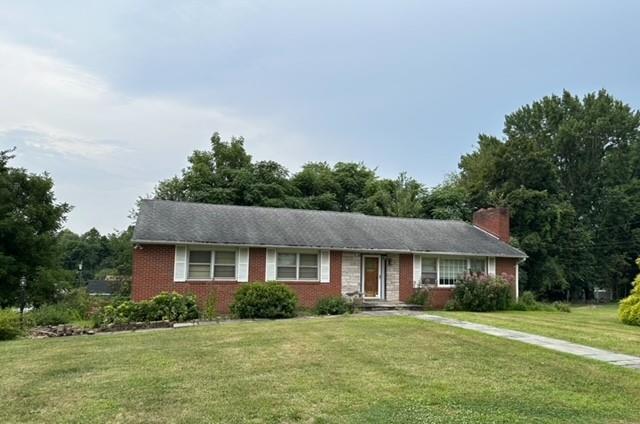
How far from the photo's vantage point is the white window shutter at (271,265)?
18219 millimetres

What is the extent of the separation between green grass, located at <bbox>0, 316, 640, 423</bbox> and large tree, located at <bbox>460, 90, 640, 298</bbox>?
2791 cm

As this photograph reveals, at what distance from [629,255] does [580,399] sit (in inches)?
1791

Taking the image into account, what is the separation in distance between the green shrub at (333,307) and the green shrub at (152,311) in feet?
14.2

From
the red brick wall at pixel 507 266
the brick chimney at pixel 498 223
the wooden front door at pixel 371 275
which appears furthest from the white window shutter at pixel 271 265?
the brick chimney at pixel 498 223

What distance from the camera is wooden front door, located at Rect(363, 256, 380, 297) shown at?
19953mm

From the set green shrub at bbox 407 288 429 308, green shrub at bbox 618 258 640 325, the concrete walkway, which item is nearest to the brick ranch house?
green shrub at bbox 407 288 429 308

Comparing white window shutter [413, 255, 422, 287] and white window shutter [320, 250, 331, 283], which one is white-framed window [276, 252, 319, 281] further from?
white window shutter [413, 255, 422, 287]

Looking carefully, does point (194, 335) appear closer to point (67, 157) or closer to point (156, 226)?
point (156, 226)

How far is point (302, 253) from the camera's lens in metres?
18.9

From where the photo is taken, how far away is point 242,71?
18.4 m

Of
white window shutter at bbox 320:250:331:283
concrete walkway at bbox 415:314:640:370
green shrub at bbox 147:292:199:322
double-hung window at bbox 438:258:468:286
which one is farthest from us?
double-hung window at bbox 438:258:468:286

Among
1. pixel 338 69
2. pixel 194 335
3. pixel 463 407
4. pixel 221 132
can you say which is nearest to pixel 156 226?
pixel 194 335

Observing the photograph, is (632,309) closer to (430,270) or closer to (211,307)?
(430,270)

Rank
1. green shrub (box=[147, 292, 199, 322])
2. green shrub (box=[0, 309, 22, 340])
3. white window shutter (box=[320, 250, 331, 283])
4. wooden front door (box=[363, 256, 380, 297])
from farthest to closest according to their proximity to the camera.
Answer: wooden front door (box=[363, 256, 380, 297]) < white window shutter (box=[320, 250, 331, 283]) < green shrub (box=[147, 292, 199, 322]) < green shrub (box=[0, 309, 22, 340])
